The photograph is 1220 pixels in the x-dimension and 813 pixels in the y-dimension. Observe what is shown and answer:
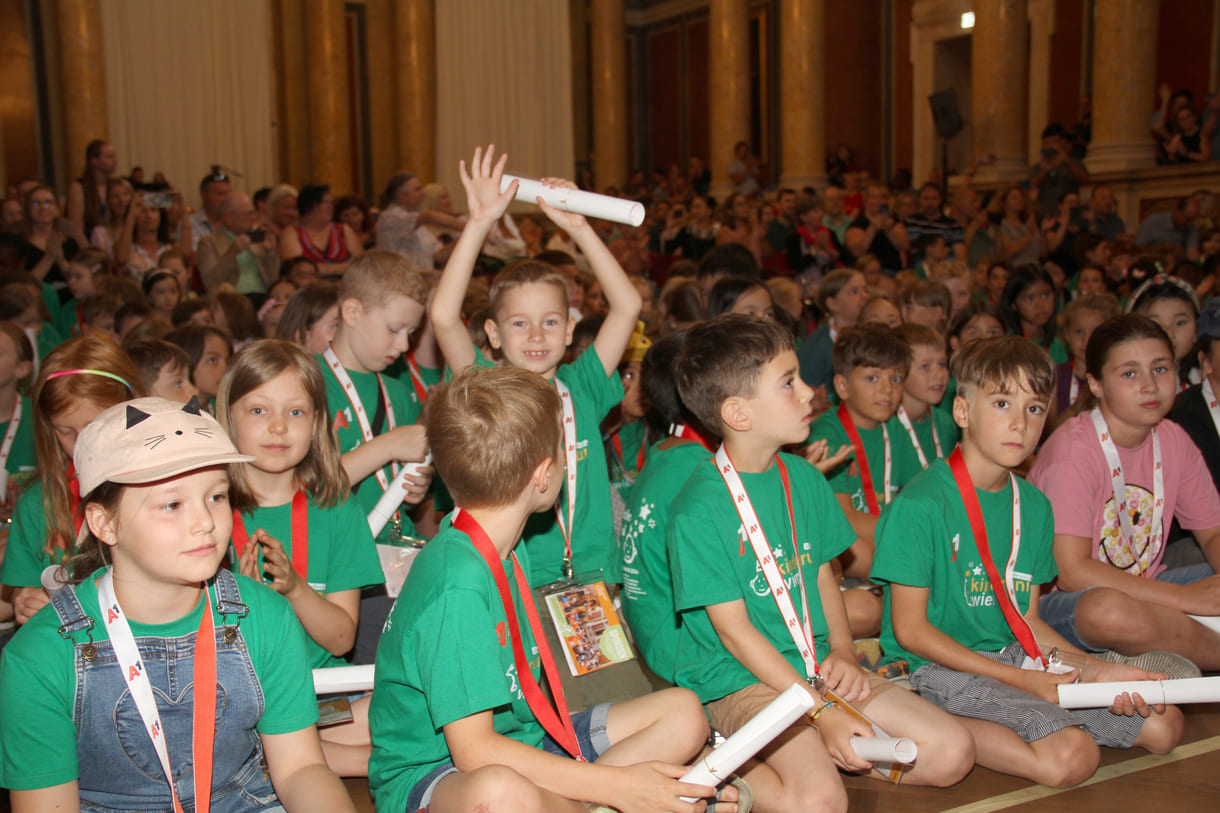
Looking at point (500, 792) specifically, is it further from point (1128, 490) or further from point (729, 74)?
point (729, 74)

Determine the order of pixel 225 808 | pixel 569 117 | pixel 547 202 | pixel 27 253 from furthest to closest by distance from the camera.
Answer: pixel 569 117 < pixel 27 253 < pixel 547 202 < pixel 225 808

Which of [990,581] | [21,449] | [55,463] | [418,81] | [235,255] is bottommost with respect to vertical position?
[990,581]

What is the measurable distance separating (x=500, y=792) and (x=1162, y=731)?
2.10 metres

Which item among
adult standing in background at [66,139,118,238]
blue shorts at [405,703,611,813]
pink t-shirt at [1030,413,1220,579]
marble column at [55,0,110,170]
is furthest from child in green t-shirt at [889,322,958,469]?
marble column at [55,0,110,170]

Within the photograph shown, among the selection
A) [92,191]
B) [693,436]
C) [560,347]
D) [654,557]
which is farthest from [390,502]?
[92,191]

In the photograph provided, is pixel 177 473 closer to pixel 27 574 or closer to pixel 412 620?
pixel 412 620

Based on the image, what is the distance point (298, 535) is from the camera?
9.33 feet

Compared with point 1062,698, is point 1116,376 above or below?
above

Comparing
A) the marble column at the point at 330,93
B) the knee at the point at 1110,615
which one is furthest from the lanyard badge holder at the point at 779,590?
the marble column at the point at 330,93

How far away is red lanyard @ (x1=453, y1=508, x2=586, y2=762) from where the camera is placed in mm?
2160

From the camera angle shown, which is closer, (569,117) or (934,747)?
(934,747)

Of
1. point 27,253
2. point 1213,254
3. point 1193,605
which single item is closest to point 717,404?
point 1193,605

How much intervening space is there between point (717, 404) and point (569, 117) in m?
14.5

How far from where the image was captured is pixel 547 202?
3.20 meters
